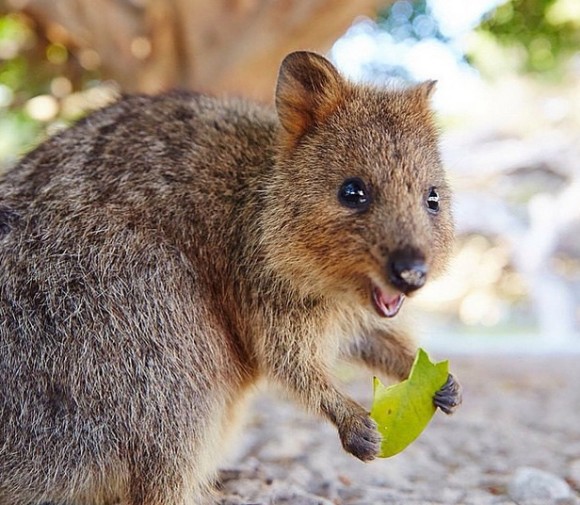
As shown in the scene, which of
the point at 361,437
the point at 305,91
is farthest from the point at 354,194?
the point at 361,437

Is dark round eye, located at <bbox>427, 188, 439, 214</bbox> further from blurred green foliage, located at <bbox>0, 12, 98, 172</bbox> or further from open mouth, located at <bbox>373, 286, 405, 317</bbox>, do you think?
blurred green foliage, located at <bbox>0, 12, 98, 172</bbox>

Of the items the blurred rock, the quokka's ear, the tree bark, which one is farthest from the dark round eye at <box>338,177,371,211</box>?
the tree bark

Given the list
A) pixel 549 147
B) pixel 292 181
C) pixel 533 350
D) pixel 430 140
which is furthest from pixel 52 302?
pixel 549 147

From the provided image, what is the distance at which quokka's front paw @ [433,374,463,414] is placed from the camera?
2811 mm

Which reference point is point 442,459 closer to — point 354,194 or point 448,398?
point 448,398

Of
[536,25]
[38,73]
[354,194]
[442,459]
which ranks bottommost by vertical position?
[442,459]

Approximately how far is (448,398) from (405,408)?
8.0 inches

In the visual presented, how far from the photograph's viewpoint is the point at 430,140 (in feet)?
9.26

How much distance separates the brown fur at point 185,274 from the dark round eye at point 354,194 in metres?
0.03

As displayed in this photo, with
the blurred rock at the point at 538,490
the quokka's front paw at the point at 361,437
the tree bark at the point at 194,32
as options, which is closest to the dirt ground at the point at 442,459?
the blurred rock at the point at 538,490

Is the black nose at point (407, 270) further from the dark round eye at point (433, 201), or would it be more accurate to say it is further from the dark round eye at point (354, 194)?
the dark round eye at point (433, 201)

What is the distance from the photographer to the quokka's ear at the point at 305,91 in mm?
2857

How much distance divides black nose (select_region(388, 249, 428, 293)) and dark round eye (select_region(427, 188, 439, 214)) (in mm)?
378

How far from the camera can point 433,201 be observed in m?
2.67
